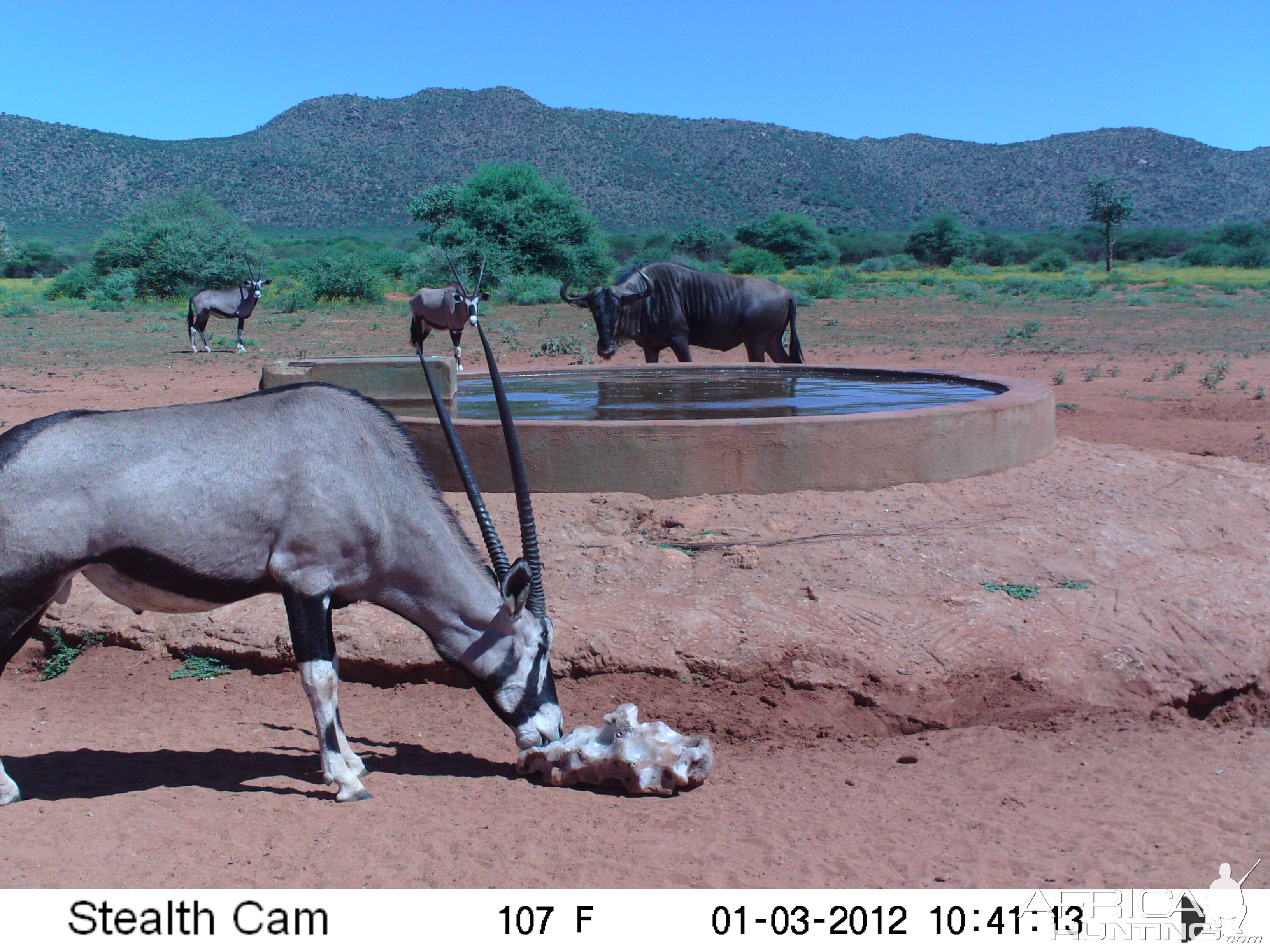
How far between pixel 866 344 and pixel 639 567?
14.7 m

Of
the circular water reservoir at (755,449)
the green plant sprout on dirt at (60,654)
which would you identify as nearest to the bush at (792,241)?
the circular water reservoir at (755,449)

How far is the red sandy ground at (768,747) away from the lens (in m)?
3.26

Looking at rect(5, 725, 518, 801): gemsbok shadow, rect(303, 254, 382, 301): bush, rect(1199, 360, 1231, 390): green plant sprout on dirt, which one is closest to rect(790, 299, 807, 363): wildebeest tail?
rect(1199, 360, 1231, 390): green plant sprout on dirt

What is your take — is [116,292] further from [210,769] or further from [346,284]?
[210,769]

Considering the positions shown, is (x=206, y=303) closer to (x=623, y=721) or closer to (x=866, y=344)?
(x=866, y=344)

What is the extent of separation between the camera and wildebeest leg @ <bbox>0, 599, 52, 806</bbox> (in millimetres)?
3359

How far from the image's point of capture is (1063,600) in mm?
5215

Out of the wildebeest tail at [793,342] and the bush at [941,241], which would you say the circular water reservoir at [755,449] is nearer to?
the wildebeest tail at [793,342]

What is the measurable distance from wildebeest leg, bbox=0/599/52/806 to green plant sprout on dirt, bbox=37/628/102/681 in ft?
5.23

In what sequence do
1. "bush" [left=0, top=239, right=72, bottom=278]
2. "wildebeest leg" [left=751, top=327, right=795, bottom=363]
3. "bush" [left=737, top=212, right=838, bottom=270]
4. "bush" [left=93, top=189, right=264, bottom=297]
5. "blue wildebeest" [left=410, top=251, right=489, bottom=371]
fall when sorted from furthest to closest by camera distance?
"bush" [left=0, top=239, right=72, bottom=278] → "bush" [left=737, top=212, right=838, bottom=270] → "bush" [left=93, top=189, right=264, bottom=297] → "wildebeest leg" [left=751, top=327, right=795, bottom=363] → "blue wildebeest" [left=410, top=251, right=489, bottom=371]

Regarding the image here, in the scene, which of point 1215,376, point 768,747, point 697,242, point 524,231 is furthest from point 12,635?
point 697,242

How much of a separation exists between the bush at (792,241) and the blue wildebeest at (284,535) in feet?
153

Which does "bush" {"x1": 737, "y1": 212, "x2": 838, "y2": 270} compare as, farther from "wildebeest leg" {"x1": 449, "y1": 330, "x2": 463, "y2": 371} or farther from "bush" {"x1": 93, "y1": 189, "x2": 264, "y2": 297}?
"wildebeest leg" {"x1": 449, "y1": 330, "x2": 463, "y2": 371}

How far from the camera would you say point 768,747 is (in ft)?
14.9
